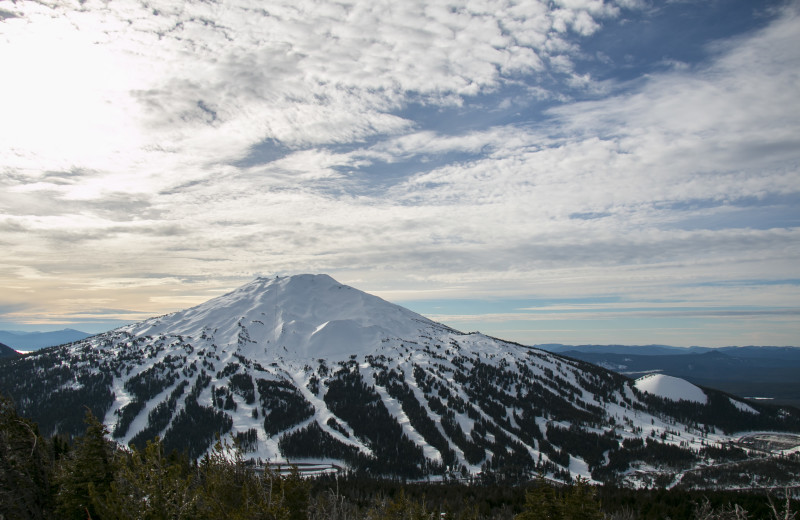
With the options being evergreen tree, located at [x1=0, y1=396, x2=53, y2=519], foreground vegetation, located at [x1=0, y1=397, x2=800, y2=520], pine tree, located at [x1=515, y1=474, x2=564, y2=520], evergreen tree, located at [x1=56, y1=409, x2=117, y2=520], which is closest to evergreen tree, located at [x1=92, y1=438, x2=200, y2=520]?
foreground vegetation, located at [x1=0, y1=397, x2=800, y2=520]

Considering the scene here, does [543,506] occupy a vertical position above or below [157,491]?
below

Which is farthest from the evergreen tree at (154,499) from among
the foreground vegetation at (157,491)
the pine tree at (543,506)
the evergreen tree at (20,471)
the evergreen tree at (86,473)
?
the pine tree at (543,506)

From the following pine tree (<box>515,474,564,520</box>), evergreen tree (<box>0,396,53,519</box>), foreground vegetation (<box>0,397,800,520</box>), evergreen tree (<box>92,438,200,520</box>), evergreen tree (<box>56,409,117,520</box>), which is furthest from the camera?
pine tree (<box>515,474,564,520</box>)

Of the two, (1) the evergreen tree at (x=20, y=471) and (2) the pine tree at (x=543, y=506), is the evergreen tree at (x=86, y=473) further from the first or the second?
(2) the pine tree at (x=543, y=506)

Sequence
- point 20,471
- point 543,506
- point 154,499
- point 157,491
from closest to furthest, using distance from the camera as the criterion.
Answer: point 154,499 < point 157,491 < point 20,471 < point 543,506

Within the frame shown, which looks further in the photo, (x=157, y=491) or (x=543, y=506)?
(x=543, y=506)

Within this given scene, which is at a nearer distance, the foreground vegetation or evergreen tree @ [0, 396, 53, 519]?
the foreground vegetation

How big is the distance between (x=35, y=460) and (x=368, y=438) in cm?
18848

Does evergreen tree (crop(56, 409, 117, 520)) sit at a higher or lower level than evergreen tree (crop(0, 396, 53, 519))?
lower

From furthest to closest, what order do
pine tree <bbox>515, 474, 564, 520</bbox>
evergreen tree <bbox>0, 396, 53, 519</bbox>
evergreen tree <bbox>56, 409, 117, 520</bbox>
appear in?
pine tree <bbox>515, 474, 564, 520</bbox> → evergreen tree <bbox>56, 409, 117, 520</bbox> → evergreen tree <bbox>0, 396, 53, 519</bbox>

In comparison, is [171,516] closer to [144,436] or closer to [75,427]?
[144,436]

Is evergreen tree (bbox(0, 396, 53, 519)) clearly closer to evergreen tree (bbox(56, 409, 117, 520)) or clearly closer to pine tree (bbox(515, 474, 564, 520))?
evergreen tree (bbox(56, 409, 117, 520))

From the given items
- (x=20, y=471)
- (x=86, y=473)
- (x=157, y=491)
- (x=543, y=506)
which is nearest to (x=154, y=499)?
(x=157, y=491)

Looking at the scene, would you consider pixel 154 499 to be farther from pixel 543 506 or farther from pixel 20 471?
pixel 543 506
